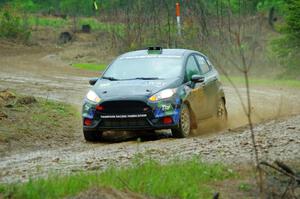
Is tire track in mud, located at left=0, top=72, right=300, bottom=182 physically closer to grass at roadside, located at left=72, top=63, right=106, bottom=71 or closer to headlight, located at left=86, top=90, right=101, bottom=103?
headlight, located at left=86, top=90, right=101, bottom=103

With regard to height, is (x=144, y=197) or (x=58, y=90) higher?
(x=144, y=197)

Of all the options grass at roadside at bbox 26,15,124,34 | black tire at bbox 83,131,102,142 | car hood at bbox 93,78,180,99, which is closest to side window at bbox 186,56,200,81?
car hood at bbox 93,78,180,99

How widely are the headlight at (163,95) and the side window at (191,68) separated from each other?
94 cm

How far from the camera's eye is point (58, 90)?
80.0 ft

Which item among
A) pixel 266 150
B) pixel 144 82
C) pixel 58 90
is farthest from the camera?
pixel 58 90

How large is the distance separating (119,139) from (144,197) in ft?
21.5

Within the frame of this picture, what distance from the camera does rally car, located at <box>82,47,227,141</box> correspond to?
14.1 meters

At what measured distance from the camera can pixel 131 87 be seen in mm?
14445

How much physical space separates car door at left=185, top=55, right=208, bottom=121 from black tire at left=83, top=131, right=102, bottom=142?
1.70 m

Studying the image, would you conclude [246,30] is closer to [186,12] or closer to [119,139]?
[186,12]

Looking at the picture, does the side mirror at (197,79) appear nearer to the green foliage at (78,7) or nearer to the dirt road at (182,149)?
the dirt road at (182,149)

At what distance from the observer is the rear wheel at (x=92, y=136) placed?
14.6 metres

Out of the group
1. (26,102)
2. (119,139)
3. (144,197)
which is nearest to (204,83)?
(119,139)

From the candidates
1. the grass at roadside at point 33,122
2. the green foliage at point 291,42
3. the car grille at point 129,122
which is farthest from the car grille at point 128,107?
the green foliage at point 291,42
